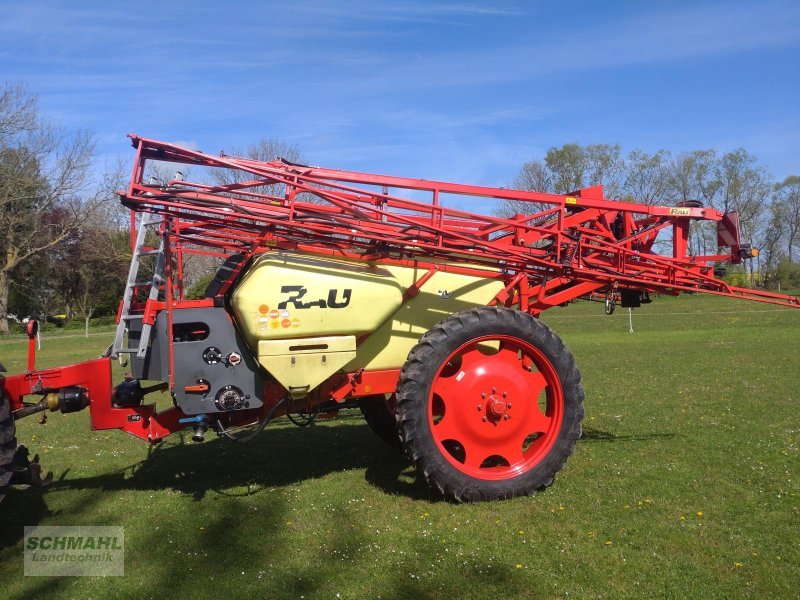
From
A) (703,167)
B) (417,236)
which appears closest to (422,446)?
(417,236)

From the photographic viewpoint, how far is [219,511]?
18.4ft

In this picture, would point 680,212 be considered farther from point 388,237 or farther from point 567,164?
point 567,164

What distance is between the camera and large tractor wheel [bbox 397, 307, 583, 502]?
541 cm

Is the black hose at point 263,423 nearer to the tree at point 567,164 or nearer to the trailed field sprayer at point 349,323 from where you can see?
the trailed field sprayer at point 349,323

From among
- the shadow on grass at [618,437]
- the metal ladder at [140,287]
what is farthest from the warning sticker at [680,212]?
the metal ladder at [140,287]

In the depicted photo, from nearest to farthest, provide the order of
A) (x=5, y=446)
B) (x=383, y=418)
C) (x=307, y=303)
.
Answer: (x=5, y=446), (x=307, y=303), (x=383, y=418)

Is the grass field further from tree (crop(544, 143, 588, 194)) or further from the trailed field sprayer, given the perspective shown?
tree (crop(544, 143, 588, 194))

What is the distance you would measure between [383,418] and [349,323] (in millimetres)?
2218

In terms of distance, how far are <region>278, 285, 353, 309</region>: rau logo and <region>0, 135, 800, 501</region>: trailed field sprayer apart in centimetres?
1

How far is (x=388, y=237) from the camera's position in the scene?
544cm

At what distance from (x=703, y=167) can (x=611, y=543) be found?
61649mm

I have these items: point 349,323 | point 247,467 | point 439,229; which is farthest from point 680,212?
point 247,467

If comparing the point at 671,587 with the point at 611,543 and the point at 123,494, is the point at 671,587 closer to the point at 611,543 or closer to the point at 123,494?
the point at 611,543

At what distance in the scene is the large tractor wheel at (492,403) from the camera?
5.41 meters
